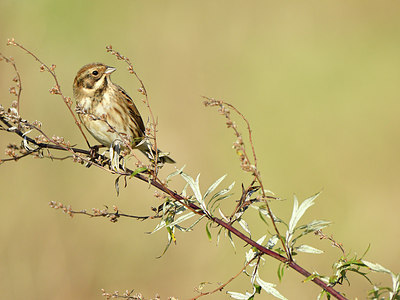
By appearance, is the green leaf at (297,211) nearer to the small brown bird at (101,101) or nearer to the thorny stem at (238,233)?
the thorny stem at (238,233)

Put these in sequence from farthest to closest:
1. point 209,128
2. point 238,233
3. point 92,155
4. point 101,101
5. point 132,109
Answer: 1. point 209,128
2. point 132,109
3. point 101,101
4. point 92,155
5. point 238,233

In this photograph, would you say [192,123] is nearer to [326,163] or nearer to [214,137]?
[214,137]

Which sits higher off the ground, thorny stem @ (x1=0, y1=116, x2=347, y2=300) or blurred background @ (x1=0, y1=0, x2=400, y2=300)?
blurred background @ (x1=0, y1=0, x2=400, y2=300)

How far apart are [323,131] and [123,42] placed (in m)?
1.97

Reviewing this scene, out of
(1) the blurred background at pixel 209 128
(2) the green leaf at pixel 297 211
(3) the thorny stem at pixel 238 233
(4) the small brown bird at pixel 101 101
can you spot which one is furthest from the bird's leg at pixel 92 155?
(1) the blurred background at pixel 209 128

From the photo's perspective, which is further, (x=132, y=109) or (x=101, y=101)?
(x=132, y=109)

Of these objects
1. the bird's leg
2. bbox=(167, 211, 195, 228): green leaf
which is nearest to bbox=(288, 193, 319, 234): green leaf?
bbox=(167, 211, 195, 228): green leaf

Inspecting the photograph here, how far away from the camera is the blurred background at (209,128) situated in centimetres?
437

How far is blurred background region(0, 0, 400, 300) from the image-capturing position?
14.3ft

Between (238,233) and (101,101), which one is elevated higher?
(101,101)

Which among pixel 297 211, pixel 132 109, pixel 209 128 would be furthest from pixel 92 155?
pixel 209 128

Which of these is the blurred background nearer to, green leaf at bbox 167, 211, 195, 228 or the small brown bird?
the small brown bird

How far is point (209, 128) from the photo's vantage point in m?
5.32

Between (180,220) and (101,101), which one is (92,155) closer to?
(180,220)
